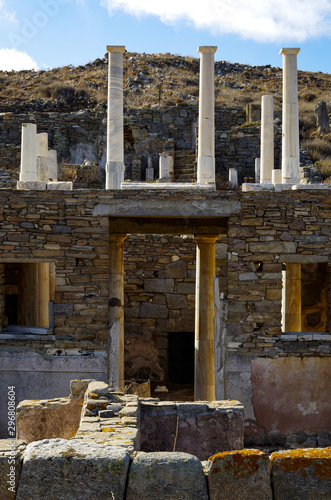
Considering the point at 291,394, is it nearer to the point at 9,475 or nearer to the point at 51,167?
the point at 9,475

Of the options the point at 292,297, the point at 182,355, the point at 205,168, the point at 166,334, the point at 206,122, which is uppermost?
the point at 206,122

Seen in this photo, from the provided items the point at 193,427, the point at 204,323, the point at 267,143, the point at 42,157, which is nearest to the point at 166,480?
the point at 193,427

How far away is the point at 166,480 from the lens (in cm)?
396

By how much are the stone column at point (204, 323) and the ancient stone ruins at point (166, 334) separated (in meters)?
0.03

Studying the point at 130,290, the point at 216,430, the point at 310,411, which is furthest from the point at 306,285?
the point at 216,430

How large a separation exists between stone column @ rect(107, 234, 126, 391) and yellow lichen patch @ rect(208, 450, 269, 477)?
217 inches

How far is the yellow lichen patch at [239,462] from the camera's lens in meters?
3.95

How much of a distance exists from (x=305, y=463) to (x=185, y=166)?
2088 centimetres

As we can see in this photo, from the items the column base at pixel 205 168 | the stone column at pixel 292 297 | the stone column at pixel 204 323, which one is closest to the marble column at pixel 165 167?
the stone column at pixel 292 297

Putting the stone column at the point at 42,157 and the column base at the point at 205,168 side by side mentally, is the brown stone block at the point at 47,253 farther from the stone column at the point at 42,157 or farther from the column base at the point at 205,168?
the stone column at the point at 42,157

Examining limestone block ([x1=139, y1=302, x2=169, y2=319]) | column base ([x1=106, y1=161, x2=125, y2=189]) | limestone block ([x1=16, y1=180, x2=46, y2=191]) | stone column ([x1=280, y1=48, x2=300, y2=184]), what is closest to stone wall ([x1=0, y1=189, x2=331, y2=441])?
limestone block ([x1=16, y1=180, x2=46, y2=191])

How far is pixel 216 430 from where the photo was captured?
6.15m

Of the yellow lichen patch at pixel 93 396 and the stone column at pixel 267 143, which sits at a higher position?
the stone column at pixel 267 143

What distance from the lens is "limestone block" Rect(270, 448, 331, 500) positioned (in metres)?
3.95
